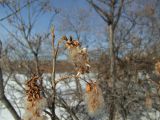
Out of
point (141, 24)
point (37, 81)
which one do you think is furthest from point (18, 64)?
point (37, 81)

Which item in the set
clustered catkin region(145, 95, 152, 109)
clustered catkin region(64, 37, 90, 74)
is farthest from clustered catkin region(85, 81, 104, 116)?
clustered catkin region(145, 95, 152, 109)

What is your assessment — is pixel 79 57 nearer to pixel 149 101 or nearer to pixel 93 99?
pixel 93 99

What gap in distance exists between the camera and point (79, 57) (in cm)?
143

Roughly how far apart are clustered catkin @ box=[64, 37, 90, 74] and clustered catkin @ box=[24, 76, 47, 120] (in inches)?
6.3

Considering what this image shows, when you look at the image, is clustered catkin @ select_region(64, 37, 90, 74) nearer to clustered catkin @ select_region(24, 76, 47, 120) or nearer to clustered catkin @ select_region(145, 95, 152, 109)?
clustered catkin @ select_region(24, 76, 47, 120)

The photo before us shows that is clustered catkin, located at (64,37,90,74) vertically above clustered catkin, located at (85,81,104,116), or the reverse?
clustered catkin, located at (64,37,90,74)

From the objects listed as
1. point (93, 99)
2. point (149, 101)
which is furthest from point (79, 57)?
point (149, 101)

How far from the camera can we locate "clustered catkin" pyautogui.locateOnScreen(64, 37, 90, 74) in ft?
4.68

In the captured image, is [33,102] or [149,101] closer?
[33,102]

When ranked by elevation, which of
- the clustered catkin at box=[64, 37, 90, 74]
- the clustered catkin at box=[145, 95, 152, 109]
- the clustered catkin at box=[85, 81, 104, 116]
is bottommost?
the clustered catkin at box=[145, 95, 152, 109]

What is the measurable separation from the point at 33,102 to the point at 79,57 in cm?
23

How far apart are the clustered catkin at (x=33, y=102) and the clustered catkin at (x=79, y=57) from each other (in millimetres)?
159

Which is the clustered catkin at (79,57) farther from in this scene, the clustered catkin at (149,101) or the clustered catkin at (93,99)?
the clustered catkin at (149,101)

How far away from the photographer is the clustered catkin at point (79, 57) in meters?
1.43
